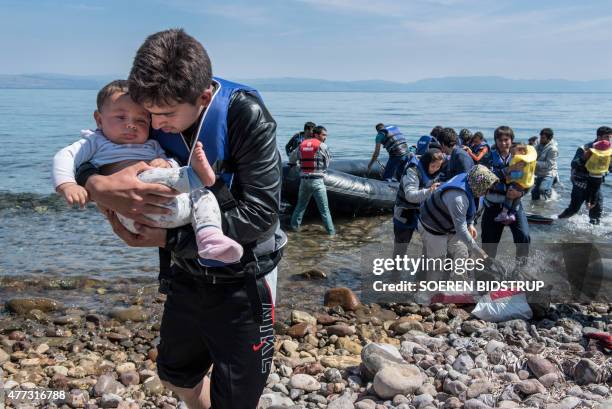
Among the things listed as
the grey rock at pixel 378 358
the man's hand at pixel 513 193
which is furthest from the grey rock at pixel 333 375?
the man's hand at pixel 513 193

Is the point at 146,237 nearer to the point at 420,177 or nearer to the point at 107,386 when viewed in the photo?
the point at 107,386

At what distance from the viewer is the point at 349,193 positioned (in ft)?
35.0

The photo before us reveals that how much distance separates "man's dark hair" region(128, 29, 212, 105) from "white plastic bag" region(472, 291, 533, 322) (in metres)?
4.33

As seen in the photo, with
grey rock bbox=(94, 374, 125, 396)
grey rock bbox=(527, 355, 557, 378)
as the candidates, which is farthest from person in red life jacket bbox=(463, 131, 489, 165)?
grey rock bbox=(94, 374, 125, 396)

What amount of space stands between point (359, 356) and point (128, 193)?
10.3ft

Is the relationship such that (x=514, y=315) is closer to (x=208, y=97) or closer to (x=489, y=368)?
(x=489, y=368)

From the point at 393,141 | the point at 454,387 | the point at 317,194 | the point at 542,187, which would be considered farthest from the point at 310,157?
the point at 542,187

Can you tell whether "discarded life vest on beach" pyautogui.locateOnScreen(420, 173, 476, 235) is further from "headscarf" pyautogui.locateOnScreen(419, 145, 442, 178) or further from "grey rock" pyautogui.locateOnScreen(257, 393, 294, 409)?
"grey rock" pyautogui.locateOnScreen(257, 393, 294, 409)

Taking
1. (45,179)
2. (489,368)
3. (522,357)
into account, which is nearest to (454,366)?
(489,368)

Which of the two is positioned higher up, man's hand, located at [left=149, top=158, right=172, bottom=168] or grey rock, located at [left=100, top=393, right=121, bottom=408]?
man's hand, located at [left=149, top=158, right=172, bottom=168]

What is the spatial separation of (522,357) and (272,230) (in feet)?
9.12

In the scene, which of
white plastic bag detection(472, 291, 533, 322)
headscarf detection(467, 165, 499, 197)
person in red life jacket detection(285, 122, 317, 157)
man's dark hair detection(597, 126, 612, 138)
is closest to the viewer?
headscarf detection(467, 165, 499, 197)

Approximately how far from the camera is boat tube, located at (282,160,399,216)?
10586 mm

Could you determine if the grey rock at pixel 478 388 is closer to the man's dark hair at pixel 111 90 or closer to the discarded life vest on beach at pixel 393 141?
the man's dark hair at pixel 111 90
